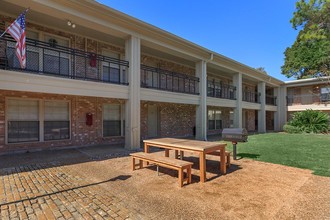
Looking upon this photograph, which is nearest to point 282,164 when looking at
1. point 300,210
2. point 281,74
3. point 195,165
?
point 195,165

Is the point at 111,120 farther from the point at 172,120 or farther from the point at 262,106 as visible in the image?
the point at 262,106

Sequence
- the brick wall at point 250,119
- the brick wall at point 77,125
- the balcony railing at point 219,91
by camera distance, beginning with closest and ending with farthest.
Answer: the brick wall at point 77,125 → the balcony railing at point 219,91 → the brick wall at point 250,119

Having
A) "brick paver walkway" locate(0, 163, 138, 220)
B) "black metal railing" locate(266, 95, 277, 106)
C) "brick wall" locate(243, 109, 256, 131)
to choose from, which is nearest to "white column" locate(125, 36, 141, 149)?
"brick paver walkway" locate(0, 163, 138, 220)

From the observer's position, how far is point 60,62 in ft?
28.1

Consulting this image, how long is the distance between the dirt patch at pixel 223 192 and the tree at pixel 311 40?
21.0 metres

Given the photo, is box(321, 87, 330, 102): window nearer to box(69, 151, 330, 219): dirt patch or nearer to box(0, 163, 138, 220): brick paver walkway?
box(69, 151, 330, 219): dirt patch

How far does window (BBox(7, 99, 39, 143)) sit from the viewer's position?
7836 mm

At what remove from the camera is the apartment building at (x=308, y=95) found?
63.8 ft

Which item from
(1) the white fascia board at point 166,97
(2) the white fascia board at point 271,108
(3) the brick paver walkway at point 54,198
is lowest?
(3) the brick paver walkway at point 54,198

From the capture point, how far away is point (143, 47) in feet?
34.6

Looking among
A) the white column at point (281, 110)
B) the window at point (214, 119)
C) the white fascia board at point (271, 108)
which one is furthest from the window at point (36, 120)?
the white column at point (281, 110)

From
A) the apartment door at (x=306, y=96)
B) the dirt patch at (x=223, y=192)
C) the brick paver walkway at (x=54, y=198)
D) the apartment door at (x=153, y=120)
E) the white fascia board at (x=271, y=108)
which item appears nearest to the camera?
the brick paver walkway at (x=54, y=198)

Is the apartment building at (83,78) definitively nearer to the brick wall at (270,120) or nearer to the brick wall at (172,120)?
the brick wall at (172,120)

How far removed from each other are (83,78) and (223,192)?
23.1 feet
